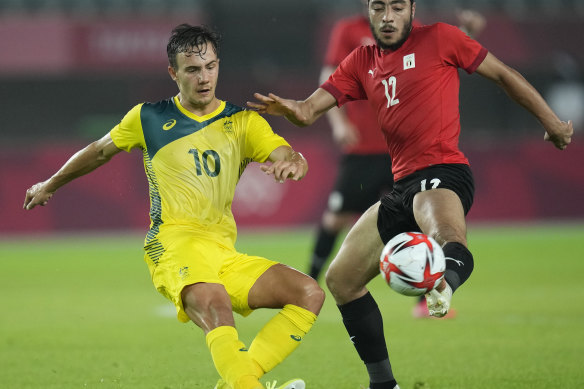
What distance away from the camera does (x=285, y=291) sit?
4621mm

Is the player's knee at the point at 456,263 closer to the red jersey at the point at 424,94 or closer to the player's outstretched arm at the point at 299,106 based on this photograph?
the red jersey at the point at 424,94

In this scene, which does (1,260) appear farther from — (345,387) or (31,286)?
(345,387)

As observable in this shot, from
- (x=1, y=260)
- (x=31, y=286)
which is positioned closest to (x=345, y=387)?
(x=31, y=286)

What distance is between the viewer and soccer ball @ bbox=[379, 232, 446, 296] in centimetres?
391

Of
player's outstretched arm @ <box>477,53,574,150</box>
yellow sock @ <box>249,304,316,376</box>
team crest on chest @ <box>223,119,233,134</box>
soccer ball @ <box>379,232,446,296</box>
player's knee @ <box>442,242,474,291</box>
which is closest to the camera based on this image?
soccer ball @ <box>379,232,446,296</box>

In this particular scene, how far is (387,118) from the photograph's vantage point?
5016mm

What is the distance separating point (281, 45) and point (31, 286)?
36.7 ft

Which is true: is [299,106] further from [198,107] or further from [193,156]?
[193,156]

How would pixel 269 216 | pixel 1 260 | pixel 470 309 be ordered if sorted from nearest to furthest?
pixel 470 309 < pixel 1 260 < pixel 269 216

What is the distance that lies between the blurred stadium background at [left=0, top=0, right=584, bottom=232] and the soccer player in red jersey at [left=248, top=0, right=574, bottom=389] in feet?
39.1

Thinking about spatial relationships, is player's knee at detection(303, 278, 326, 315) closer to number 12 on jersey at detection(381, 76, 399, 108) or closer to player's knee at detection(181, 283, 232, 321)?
player's knee at detection(181, 283, 232, 321)

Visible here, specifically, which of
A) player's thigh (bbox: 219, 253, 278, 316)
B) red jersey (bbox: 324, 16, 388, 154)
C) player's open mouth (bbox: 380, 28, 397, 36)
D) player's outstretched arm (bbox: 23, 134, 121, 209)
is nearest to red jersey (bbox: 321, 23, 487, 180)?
player's open mouth (bbox: 380, 28, 397, 36)

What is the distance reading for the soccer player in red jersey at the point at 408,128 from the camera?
482 centimetres

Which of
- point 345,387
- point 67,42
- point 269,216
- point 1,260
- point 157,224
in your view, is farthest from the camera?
point 67,42
